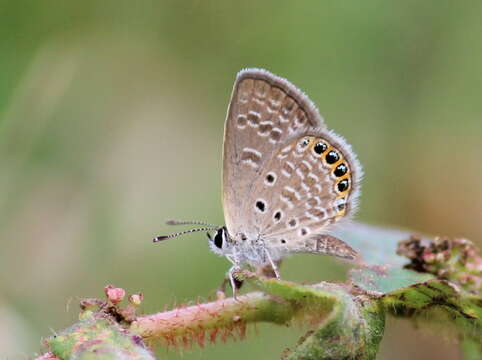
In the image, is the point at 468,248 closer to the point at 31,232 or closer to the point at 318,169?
the point at 318,169

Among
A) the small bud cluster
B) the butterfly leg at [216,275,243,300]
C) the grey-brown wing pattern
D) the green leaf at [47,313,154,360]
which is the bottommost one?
the green leaf at [47,313,154,360]

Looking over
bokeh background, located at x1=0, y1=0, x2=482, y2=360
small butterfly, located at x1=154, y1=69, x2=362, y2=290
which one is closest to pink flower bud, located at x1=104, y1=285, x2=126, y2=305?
small butterfly, located at x1=154, y1=69, x2=362, y2=290

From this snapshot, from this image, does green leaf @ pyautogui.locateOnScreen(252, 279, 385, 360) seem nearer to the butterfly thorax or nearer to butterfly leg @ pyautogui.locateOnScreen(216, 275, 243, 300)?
butterfly leg @ pyautogui.locateOnScreen(216, 275, 243, 300)

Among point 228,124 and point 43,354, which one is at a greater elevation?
point 228,124

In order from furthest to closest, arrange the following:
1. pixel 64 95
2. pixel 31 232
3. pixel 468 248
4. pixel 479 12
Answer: pixel 479 12
pixel 64 95
pixel 31 232
pixel 468 248

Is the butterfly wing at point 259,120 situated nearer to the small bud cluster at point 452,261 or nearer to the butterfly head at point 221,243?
the butterfly head at point 221,243

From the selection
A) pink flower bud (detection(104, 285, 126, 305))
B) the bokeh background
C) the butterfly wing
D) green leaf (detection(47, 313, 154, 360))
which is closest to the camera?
green leaf (detection(47, 313, 154, 360))

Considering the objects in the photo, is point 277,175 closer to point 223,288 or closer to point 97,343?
point 223,288

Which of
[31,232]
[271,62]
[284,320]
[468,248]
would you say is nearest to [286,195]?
[468,248]
